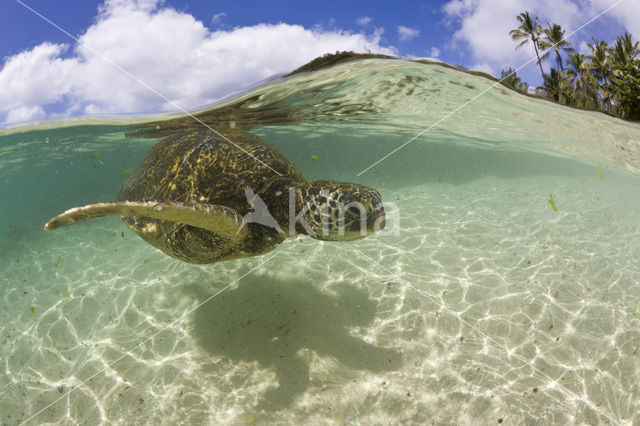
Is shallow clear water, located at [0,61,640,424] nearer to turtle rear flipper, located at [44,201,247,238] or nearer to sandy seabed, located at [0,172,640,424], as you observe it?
sandy seabed, located at [0,172,640,424]

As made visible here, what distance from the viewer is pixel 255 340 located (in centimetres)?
462

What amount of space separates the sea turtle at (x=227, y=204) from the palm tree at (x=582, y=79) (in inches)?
1097

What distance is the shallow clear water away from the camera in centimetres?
381

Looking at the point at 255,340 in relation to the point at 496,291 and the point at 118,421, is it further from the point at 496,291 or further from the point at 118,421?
the point at 496,291

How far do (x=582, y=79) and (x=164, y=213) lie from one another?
111 ft

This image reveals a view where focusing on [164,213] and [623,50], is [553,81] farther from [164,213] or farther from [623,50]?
[164,213]

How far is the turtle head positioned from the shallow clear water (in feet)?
5.90

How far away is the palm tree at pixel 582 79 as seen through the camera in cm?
2364

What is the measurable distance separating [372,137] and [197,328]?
19.7 m

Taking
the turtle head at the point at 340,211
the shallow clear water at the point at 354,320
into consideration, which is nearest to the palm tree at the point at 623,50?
the shallow clear water at the point at 354,320

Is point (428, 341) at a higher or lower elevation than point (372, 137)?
lower

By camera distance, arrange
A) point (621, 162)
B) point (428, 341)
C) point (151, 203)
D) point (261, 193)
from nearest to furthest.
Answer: point (151, 203)
point (428, 341)
point (261, 193)
point (621, 162)

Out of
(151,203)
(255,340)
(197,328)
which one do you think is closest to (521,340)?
(255,340)

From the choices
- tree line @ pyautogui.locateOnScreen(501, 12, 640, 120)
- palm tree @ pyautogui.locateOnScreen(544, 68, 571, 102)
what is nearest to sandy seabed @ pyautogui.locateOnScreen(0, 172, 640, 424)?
tree line @ pyautogui.locateOnScreen(501, 12, 640, 120)
